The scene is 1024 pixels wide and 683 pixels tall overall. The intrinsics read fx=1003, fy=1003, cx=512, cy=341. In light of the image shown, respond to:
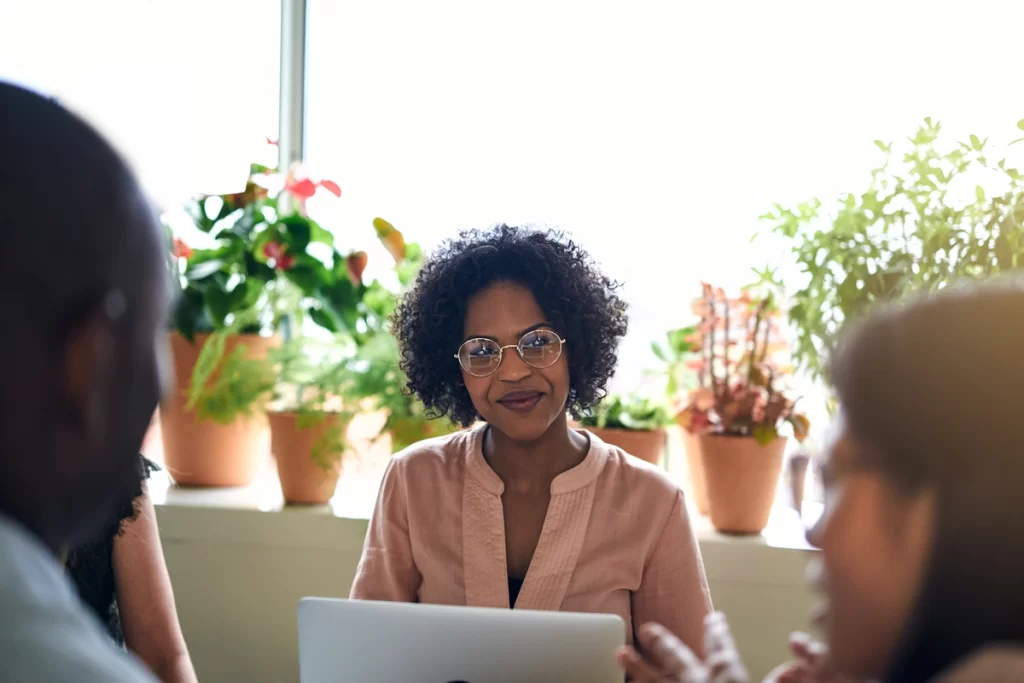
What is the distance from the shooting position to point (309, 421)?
2.66 m

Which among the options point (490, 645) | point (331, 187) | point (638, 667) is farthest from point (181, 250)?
point (638, 667)

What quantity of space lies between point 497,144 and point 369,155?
42 centimetres

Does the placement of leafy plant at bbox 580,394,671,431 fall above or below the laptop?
above

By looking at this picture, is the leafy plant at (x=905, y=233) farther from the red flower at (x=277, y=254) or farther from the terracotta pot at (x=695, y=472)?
the red flower at (x=277, y=254)

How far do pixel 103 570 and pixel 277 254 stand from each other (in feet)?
3.71

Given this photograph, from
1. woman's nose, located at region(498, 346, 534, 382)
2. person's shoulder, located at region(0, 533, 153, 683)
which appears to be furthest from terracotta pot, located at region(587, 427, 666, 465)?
person's shoulder, located at region(0, 533, 153, 683)

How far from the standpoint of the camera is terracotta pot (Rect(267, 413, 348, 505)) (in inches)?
105

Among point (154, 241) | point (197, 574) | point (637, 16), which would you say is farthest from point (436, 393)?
point (154, 241)

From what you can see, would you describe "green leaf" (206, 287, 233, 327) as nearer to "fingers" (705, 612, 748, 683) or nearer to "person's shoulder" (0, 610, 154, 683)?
"fingers" (705, 612, 748, 683)

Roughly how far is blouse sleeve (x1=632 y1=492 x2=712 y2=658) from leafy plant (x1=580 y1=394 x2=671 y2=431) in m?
0.56

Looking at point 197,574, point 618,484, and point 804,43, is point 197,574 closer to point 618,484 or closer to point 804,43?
point 618,484

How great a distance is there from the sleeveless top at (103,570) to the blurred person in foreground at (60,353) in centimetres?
108

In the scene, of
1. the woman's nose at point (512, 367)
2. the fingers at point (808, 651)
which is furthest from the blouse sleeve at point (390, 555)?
the fingers at point (808, 651)

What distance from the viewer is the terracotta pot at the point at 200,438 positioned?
280cm
